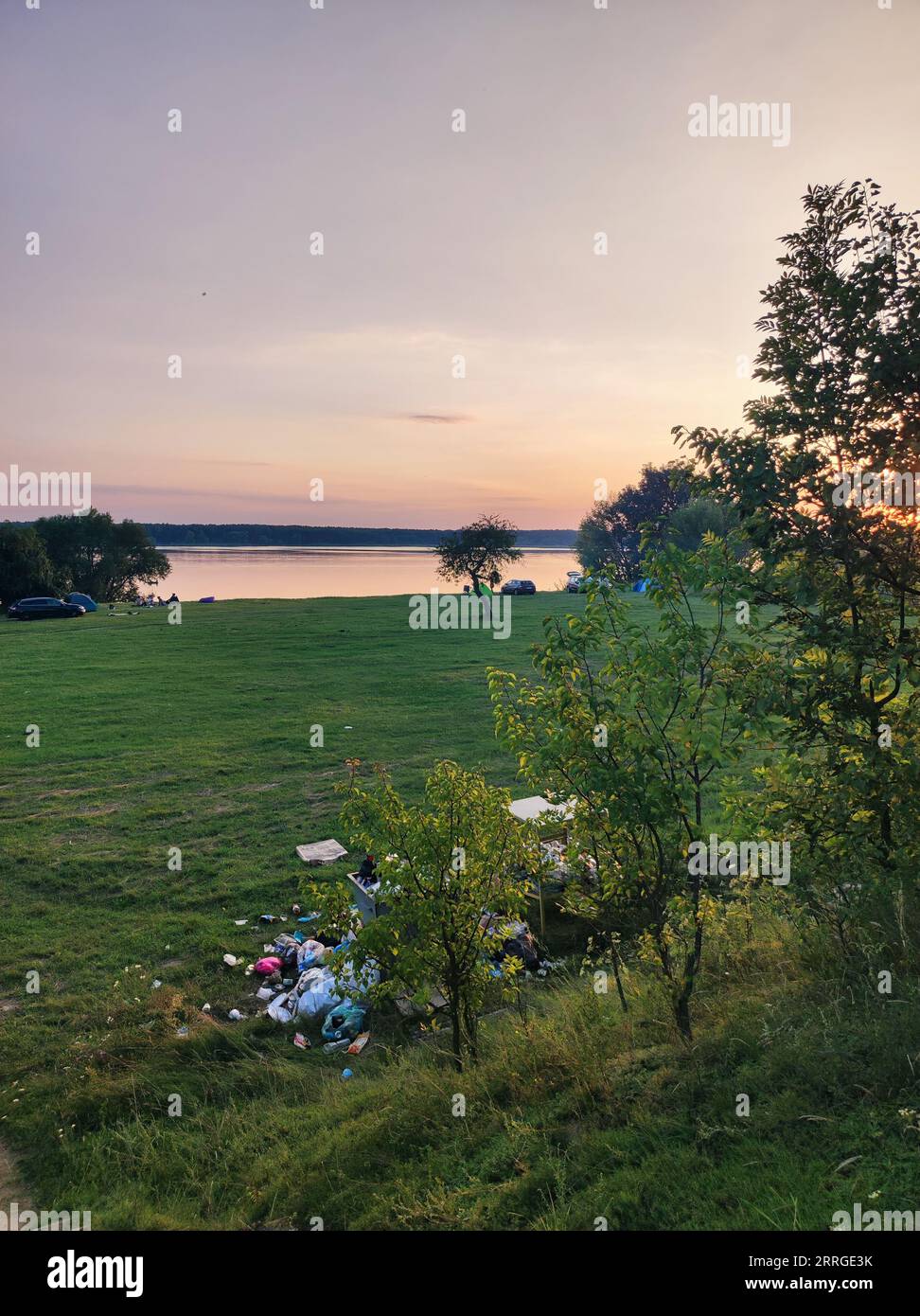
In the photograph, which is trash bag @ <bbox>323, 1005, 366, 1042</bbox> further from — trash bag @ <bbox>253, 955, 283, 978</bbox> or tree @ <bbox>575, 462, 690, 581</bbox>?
tree @ <bbox>575, 462, 690, 581</bbox>

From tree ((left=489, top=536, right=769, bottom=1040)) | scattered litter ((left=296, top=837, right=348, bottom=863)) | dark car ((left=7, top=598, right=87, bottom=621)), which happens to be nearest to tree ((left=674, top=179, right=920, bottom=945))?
tree ((left=489, top=536, right=769, bottom=1040))

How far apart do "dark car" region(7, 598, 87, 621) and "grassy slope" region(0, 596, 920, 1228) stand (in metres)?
45.3

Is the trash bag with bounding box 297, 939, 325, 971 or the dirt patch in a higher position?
the trash bag with bounding box 297, 939, 325, 971

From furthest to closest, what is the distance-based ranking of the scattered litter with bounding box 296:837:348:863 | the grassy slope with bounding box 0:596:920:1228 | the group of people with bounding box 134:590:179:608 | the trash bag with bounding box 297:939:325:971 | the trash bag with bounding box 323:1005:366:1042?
the group of people with bounding box 134:590:179:608
the scattered litter with bounding box 296:837:348:863
the trash bag with bounding box 297:939:325:971
the trash bag with bounding box 323:1005:366:1042
the grassy slope with bounding box 0:596:920:1228

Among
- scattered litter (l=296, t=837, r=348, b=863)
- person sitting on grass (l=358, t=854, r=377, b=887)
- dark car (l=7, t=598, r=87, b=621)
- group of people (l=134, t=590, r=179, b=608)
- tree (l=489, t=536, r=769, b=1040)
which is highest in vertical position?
group of people (l=134, t=590, r=179, b=608)

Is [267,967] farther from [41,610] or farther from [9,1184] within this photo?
[41,610]

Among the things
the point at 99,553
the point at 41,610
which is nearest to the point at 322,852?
the point at 41,610

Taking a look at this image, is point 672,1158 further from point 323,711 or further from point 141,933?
point 323,711

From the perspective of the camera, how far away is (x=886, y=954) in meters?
5.97

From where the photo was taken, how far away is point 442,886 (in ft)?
21.5

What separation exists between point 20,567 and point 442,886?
2660 inches

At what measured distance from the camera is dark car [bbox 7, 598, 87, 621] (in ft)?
179
